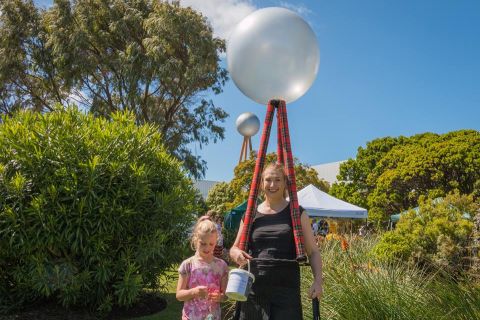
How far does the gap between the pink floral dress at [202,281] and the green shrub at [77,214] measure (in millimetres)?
3148

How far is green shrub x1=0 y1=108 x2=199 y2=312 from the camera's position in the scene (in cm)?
605

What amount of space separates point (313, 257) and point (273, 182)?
0.57 m

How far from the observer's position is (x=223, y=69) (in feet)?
72.5


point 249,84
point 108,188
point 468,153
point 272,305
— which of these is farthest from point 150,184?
point 468,153

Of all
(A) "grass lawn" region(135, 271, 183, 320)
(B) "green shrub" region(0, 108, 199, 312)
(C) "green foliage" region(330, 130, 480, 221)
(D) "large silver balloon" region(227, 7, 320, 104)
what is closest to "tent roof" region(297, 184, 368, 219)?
(A) "grass lawn" region(135, 271, 183, 320)

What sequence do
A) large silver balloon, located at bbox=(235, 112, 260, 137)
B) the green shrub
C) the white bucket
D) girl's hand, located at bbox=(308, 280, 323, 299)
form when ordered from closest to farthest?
the white bucket, girl's hand, located at bbox=(308, 280, 323, 299), the green shrub, large silver balloon, located at bbox=(235, 112, 260, 137)

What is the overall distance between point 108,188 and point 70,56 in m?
15.3

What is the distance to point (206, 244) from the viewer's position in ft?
11.0

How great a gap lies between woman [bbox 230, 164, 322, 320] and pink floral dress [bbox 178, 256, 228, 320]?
324 millimetres

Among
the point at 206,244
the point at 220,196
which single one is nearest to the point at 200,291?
the point at 206,244

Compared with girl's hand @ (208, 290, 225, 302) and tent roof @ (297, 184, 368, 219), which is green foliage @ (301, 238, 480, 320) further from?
tent roof @ (297, 184, 368, 219)

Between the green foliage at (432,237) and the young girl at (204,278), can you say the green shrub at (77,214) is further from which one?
the green foliage at (432,237)

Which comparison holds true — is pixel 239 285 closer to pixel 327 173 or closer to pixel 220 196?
pixel 220 196

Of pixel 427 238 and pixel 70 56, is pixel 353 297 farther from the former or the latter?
pixel 70 56
